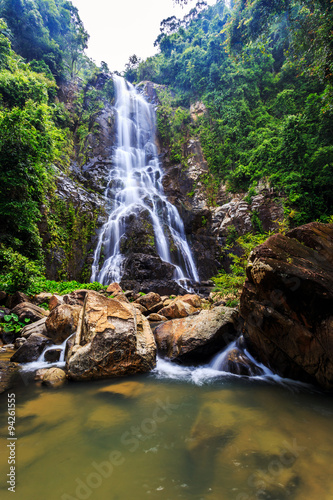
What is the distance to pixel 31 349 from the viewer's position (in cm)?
491

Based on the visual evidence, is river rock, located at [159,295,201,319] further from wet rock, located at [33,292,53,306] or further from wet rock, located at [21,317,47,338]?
wet rock, located at [33,292,53,306]

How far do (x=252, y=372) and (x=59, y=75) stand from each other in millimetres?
28975

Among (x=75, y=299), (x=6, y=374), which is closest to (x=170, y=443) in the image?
(x=6, y=374)

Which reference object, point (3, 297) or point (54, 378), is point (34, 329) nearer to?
point (54, 378)

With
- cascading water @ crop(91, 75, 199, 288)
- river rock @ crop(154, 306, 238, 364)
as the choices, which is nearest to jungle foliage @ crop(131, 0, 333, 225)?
cascading water @ crop(91, 75, 199, 288)

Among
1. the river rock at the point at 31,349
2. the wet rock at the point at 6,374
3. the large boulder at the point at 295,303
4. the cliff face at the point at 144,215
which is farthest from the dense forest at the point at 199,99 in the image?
the wet rock at the point at 6,374

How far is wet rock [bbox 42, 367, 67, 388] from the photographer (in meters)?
3.87

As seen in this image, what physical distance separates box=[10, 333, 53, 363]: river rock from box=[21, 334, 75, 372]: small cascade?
86mm

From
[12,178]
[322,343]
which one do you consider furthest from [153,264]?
[322,343]

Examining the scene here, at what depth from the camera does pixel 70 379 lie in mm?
4016

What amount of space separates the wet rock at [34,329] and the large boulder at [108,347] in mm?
1668

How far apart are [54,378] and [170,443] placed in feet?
8.27

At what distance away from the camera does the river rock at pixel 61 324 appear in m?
5.29

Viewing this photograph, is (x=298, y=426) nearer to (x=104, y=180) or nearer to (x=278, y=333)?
(x=278, y=333)
